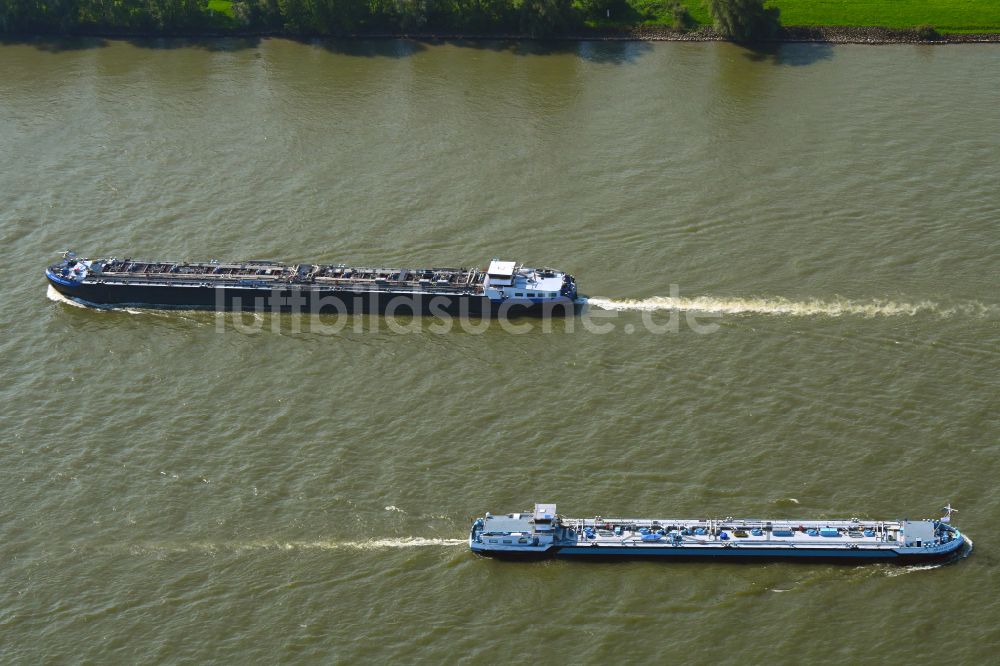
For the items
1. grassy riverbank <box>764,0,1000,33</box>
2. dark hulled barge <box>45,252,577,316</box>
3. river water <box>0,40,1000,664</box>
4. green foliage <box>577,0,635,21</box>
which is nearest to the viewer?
river water <box>0,40,1000,664</box>

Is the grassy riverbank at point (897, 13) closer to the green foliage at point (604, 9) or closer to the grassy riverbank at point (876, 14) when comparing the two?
the grassy riverbank at point (876, 14)

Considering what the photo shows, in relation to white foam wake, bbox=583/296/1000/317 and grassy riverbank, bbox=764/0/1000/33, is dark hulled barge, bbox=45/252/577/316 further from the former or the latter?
grassy riverbank, bbox=764/0/1000/33

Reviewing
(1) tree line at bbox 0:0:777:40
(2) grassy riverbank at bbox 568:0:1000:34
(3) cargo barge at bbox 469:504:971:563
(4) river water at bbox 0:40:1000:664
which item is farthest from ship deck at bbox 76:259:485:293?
(2) grassy riverbank at bbox 568:0:1000:34

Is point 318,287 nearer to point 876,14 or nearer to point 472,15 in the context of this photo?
point 472,15


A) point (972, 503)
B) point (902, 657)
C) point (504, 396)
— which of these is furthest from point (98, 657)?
point (972, 503)

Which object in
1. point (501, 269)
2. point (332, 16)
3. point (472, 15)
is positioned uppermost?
point (472, 15)

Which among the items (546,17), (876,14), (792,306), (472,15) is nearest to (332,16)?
(472,15)
